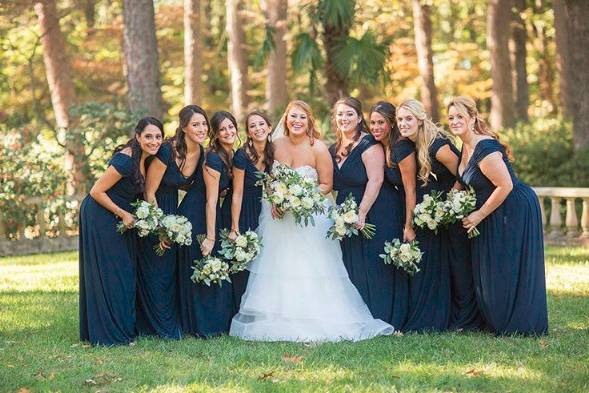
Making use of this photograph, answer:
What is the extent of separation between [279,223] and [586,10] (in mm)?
10257

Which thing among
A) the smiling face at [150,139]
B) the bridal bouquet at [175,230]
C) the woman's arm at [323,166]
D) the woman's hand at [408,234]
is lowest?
the woman's hand at [408,234]

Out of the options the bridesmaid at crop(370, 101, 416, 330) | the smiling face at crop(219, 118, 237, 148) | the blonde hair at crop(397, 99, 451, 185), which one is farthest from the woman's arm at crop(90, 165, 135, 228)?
the blonde hair at crop(397, 99, 451, 185)

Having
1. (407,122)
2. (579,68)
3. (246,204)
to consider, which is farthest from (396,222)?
(579,68)

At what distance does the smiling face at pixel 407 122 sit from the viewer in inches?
314

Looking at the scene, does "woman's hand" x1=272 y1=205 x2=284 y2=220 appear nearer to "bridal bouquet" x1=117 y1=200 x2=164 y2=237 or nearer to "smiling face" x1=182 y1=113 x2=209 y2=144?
"smiling face" x1=182 y1=113 x2=209 y2=144

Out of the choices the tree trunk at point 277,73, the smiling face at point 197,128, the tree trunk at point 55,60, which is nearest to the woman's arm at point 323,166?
the smiling face at point 197,128

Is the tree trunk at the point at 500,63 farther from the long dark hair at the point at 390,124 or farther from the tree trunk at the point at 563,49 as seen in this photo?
the long dark hair at the point at 390,124

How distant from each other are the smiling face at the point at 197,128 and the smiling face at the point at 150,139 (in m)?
0.34

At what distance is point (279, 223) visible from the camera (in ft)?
27.1

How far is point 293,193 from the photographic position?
7859mm

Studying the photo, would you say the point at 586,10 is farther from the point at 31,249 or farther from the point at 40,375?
the point at 40,375

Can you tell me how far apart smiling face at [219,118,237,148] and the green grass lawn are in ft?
5.76

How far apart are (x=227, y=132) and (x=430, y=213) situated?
1.93 meters

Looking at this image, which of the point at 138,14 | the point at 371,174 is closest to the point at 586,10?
the point at 138,14
